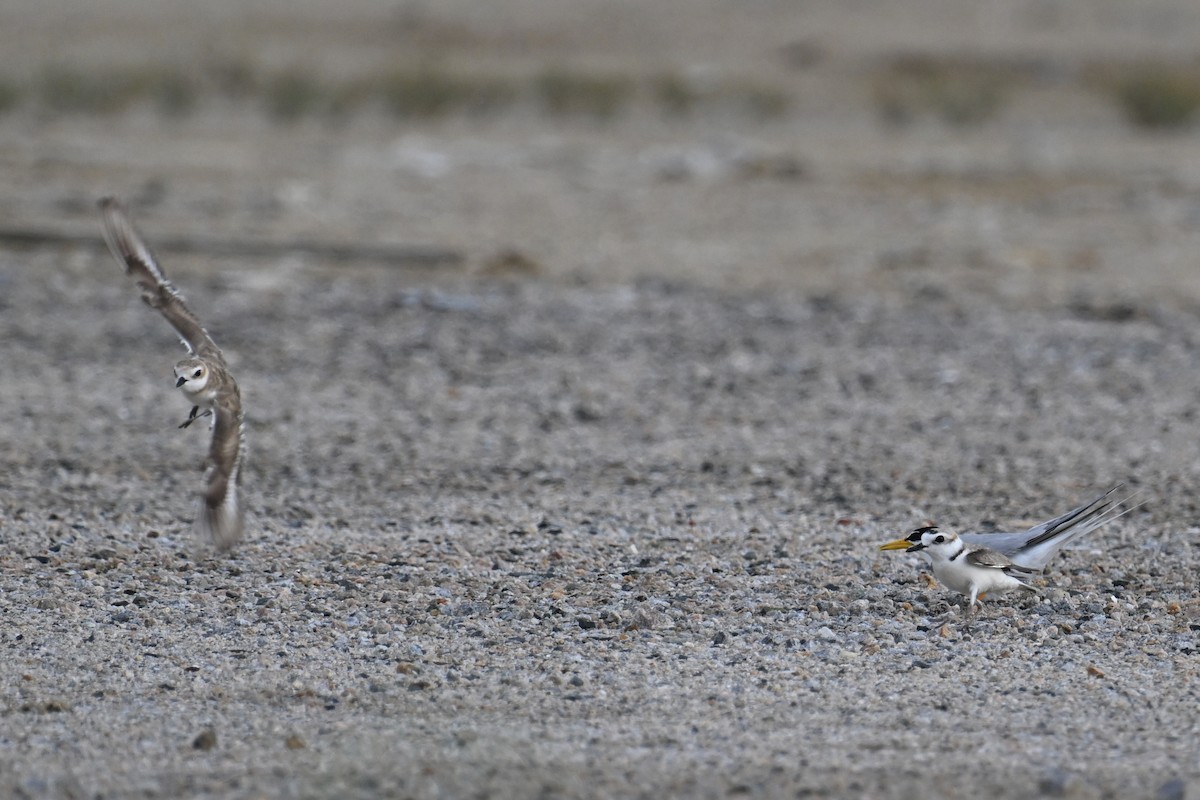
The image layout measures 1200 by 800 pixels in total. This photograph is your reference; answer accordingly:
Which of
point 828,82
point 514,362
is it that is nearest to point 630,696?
point 514,362

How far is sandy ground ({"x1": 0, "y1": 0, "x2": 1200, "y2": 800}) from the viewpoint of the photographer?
4562 millimetres

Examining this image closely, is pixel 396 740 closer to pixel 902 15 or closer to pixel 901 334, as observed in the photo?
pixel 901 334

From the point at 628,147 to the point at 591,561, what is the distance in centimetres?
1447

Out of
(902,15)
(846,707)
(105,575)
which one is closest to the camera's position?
(846,707)

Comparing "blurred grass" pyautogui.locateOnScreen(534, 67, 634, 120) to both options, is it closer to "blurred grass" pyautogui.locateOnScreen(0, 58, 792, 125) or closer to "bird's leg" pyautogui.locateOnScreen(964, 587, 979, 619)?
"blurred grass" pyautogui.locateOnScreen(0, 58, 792, 125)

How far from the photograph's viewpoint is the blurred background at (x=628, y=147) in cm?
1352

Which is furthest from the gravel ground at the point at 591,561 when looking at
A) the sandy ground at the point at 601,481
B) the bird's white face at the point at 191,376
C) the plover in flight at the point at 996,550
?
the bird's white face at the point at 191,376

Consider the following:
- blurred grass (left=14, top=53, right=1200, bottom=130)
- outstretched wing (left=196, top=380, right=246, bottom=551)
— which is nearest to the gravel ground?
outstretched wing (left=196, top=380, right=246, bottom=551)

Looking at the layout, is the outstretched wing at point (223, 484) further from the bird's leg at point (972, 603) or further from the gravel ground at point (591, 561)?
the bird's leg at point (972, 603)

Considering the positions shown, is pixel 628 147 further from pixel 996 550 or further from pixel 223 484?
pixel 223 484

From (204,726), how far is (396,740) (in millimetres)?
543

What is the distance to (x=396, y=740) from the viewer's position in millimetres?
4484

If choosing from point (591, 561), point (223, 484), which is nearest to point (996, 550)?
point (591, 561)

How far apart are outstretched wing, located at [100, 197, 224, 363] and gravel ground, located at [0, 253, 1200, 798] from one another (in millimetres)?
803
